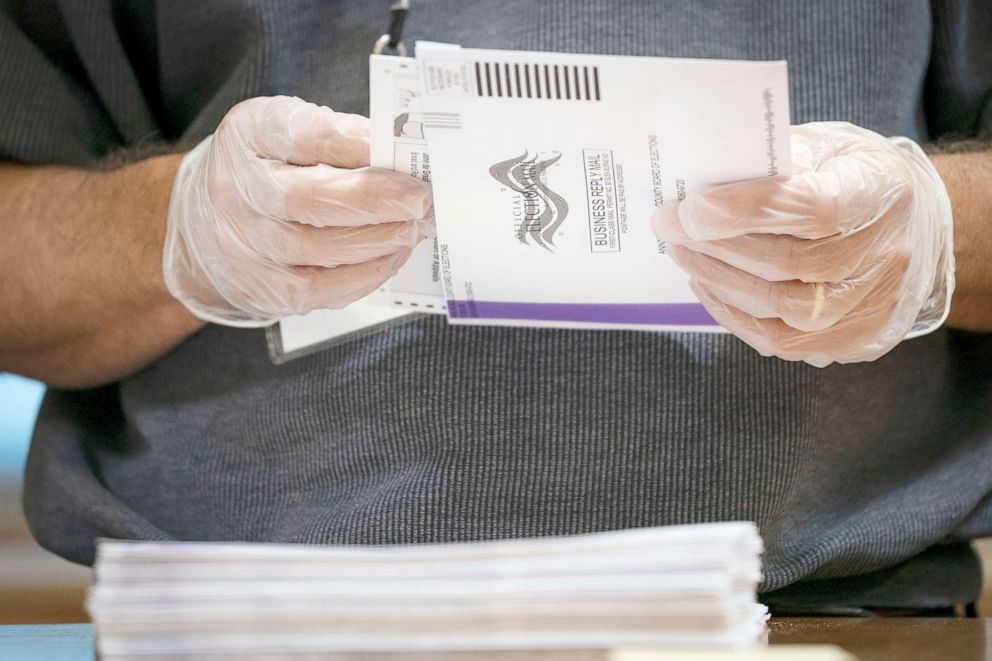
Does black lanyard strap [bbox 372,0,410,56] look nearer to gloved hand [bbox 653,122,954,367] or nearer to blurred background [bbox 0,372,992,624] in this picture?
gloved hand [bbox 653,122,954,367]

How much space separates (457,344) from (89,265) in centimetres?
34

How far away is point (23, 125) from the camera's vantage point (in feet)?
3.00

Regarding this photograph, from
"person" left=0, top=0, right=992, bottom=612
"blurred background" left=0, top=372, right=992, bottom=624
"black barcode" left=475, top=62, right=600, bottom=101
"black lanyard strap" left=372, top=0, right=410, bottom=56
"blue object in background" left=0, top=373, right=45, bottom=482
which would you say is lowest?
"blurred background" left=0, top=372, right=992, bottom=624

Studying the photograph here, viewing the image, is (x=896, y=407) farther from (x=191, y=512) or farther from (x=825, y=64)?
(x=191, y=512)

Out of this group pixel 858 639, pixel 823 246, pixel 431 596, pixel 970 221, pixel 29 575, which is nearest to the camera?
pixel 431 596

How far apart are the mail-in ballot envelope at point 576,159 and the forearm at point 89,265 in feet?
0.98

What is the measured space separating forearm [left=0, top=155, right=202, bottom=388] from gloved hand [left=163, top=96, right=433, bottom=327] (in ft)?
0.22

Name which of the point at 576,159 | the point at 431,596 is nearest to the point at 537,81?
the point at 576,159

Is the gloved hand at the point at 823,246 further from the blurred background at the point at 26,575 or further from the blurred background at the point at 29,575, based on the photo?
the blurred background at the point at 26,575

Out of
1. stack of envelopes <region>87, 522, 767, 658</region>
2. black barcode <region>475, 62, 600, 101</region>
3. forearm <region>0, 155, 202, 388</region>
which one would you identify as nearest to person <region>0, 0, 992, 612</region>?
forearm <region>0, 155, 202, 388</region>

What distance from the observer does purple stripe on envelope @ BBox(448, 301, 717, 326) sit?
30.1 inches

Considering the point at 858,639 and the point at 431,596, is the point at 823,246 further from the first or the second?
the point at 431,596

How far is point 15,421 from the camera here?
55.1 inches

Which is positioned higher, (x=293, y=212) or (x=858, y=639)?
(x=293, y=212)
